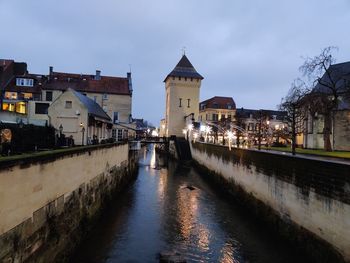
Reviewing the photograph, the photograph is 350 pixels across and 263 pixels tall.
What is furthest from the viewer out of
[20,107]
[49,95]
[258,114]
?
[258,114]

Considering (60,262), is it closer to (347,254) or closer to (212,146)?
(347,254)

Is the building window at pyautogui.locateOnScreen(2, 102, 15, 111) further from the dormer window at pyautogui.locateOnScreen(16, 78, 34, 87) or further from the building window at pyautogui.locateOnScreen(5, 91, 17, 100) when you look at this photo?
the dormer window at pyautogui.locateOnScreen(16, 78, 34, 87)

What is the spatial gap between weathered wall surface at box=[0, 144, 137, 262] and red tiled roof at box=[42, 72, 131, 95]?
4020 centimetres

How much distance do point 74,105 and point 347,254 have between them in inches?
1100

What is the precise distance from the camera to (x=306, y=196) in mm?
13320

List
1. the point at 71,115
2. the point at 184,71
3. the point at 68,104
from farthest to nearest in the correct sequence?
the point at 184,71 → the point at 68,104 → the point at 71,115

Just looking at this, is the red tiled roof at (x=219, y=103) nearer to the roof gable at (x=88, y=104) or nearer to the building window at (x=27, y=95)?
the building window at (x=27, y=95)

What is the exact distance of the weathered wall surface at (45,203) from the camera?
827 cm

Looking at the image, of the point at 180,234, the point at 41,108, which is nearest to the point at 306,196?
the point at 180,234

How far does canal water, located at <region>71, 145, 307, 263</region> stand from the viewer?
43.3ft

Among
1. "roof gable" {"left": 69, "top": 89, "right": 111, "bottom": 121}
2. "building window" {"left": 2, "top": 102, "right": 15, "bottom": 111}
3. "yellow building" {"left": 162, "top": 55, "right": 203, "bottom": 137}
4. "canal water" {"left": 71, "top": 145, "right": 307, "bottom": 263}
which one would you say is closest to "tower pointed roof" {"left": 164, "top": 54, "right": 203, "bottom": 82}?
"yellow building" {"left": 162, "top": 55, "right": 203, "bottom": 137}

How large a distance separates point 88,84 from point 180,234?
153 ft

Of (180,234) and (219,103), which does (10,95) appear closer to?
(180,234)

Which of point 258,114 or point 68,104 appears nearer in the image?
point 68,104
